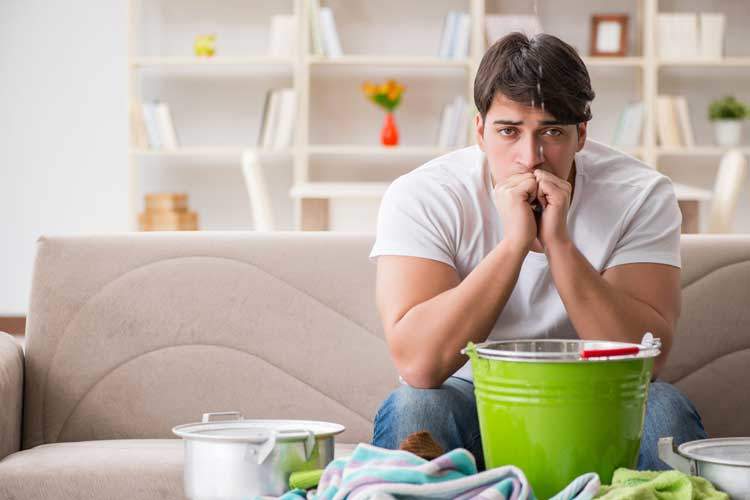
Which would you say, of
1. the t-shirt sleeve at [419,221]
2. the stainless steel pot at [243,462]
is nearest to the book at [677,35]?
the t-shirt sleeve at [419,221]

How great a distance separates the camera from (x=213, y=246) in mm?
2100

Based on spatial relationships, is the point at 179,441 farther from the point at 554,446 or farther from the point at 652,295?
the point at 554,446

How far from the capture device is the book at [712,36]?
5238 mm

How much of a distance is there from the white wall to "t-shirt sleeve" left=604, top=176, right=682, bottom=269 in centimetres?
423

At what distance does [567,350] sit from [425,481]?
1.12 ft

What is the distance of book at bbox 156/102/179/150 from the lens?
17.3 feet

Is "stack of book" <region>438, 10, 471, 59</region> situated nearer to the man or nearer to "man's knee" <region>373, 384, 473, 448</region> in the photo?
the man

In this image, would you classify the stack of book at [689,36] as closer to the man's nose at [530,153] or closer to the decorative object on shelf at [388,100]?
the decorative object on shelf at [388,100]

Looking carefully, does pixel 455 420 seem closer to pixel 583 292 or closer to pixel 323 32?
pixel 583 292

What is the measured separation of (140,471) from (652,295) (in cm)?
89

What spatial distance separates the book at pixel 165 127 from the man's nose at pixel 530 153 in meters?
3.93

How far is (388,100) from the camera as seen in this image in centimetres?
520

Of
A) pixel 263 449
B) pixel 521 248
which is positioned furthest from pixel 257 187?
pixel 263 449

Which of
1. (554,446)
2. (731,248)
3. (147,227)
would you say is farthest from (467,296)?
(147,227)
